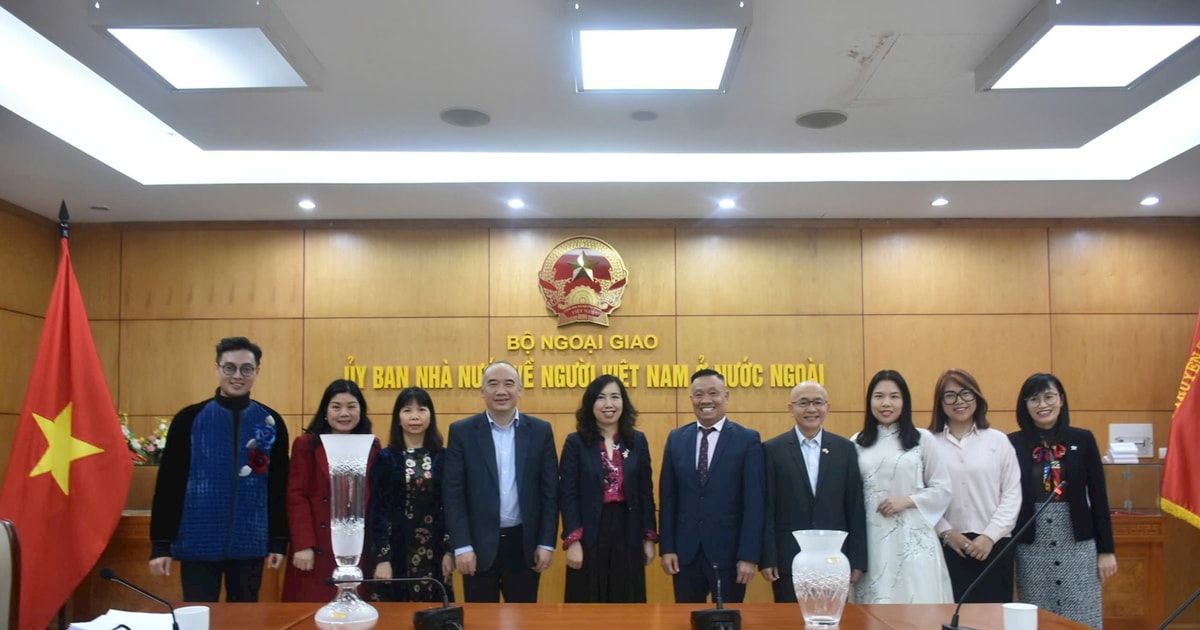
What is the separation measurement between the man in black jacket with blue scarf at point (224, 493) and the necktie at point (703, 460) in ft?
6.19

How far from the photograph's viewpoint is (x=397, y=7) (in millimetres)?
3512

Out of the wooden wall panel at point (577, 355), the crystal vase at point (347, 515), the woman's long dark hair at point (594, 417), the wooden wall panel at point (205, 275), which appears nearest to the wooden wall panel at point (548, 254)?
the wooden wall panel at point (577, 355)

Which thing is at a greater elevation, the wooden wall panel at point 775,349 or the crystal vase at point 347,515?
the wooden wall panel at point 775,349

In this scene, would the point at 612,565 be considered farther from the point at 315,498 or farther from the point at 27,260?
the point at 27,260

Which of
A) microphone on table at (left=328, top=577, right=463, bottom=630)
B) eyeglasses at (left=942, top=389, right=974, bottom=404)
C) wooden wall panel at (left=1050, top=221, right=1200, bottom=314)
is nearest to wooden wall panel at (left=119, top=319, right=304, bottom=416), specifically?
microphone on table at (left=328, top=577, right=463, bottom=630)

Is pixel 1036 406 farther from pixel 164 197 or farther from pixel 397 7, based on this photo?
pixel 164 197

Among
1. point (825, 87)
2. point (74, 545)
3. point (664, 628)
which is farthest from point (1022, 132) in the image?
point (74, 545)

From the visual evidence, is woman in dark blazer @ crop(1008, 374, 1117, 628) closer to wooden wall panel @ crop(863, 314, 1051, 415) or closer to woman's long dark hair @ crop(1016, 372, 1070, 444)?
woman's long dark hair @ crop(1016, 372, 1070, 444)

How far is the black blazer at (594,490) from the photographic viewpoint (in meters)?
4.20

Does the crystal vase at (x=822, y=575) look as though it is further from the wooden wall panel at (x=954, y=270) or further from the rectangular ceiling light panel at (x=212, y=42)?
the wooden wall panel at (x=954, y=270)

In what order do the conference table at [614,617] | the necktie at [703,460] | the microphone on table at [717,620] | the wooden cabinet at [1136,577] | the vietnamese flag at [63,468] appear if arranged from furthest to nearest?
the wooden cabinet at [1136,577]
the necktie at [703,460]
the vietnamese flag at [63,468]
the conference table at [614,617]
the microphone on table at [717,620]

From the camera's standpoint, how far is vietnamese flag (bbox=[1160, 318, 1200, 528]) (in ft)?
15.0

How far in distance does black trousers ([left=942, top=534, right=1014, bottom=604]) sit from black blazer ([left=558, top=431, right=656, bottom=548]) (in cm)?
136

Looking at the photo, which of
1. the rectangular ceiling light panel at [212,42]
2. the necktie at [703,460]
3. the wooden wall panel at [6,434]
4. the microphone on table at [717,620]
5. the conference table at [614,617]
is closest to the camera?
the microphone on table at [717,620]
